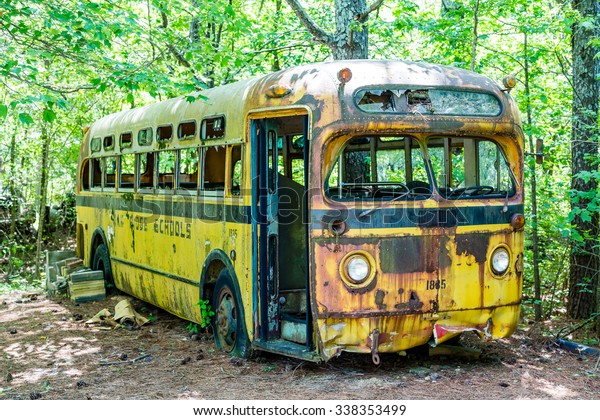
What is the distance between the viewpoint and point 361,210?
6.57 m

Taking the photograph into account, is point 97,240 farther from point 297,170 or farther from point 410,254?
point 410,254

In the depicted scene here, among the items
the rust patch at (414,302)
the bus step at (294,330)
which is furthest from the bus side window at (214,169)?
the rust patch at (414,302)

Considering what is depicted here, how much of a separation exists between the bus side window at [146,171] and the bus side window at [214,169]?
1.86 m

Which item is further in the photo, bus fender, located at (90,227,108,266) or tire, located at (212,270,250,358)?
bus fender, located at (90,227,108,266)

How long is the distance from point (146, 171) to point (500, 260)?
17.4 ft

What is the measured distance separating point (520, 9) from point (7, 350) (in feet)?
29.1

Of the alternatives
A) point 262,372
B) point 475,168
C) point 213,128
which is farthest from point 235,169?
point 475,168

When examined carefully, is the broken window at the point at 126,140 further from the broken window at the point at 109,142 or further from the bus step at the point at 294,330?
the bus step at the point at 294,330

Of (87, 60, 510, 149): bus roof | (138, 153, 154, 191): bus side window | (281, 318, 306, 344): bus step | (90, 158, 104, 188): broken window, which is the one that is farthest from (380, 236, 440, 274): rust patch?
(90, 158, 104, 188): broken window

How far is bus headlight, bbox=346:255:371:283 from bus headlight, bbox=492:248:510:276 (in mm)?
1261

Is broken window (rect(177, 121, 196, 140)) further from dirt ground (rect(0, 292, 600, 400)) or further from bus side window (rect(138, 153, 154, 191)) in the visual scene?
dirt ground (rect(0, 292, 600, 400))

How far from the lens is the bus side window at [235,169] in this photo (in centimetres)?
774

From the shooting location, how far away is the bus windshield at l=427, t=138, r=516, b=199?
7.09 m
